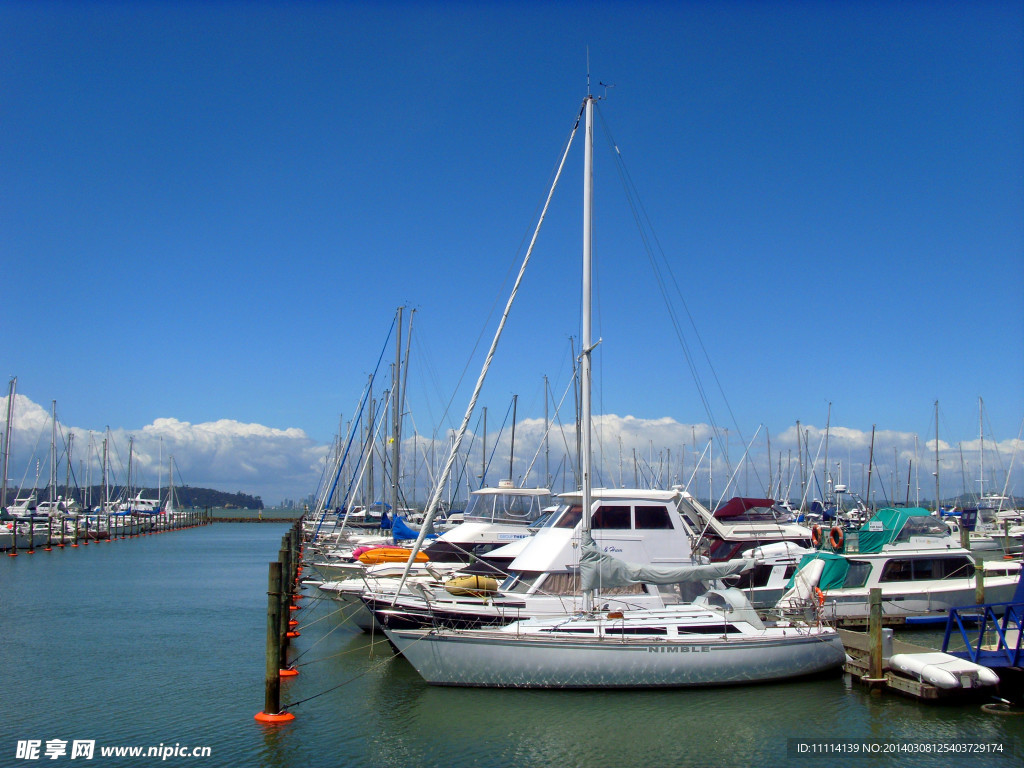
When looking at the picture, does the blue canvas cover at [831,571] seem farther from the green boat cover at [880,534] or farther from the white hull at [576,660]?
the white hull at [576,660]

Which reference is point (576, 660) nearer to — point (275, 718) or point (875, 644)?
point (275, 718)

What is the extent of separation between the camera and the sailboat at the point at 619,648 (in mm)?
16156

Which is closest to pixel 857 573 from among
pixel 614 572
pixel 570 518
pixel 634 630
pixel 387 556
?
pixel 570 518

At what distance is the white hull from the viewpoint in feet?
53.0

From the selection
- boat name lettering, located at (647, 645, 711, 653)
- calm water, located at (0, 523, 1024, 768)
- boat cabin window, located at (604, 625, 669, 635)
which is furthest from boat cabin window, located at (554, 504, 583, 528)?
calm water, located at (0, 523, 1024, 768)

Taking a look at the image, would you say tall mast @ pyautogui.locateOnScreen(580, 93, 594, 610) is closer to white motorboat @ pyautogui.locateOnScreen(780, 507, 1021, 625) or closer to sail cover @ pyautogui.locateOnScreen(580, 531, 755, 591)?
sail cover @ pyautogui.locateOnScreen(580, 531, 755, 591)

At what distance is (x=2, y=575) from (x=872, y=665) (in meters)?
43.7

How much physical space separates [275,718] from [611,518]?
9.34 m

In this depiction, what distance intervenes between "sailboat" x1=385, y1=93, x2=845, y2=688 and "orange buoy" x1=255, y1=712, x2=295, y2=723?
2538 mm

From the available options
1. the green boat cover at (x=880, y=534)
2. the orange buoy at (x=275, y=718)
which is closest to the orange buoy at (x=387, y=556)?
the green boat cover at (x=880, y=534)

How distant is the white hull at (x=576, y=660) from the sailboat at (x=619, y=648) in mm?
21

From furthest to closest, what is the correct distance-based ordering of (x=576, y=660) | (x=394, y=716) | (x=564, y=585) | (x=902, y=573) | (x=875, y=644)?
(x=902, y=573) < (x=564, y=585) < (x=875, y=644) < (x=576, y=660) < (x=394, y=716)

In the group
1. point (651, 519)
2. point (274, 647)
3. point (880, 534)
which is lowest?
point (274, 647)

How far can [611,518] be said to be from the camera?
20.2 m
